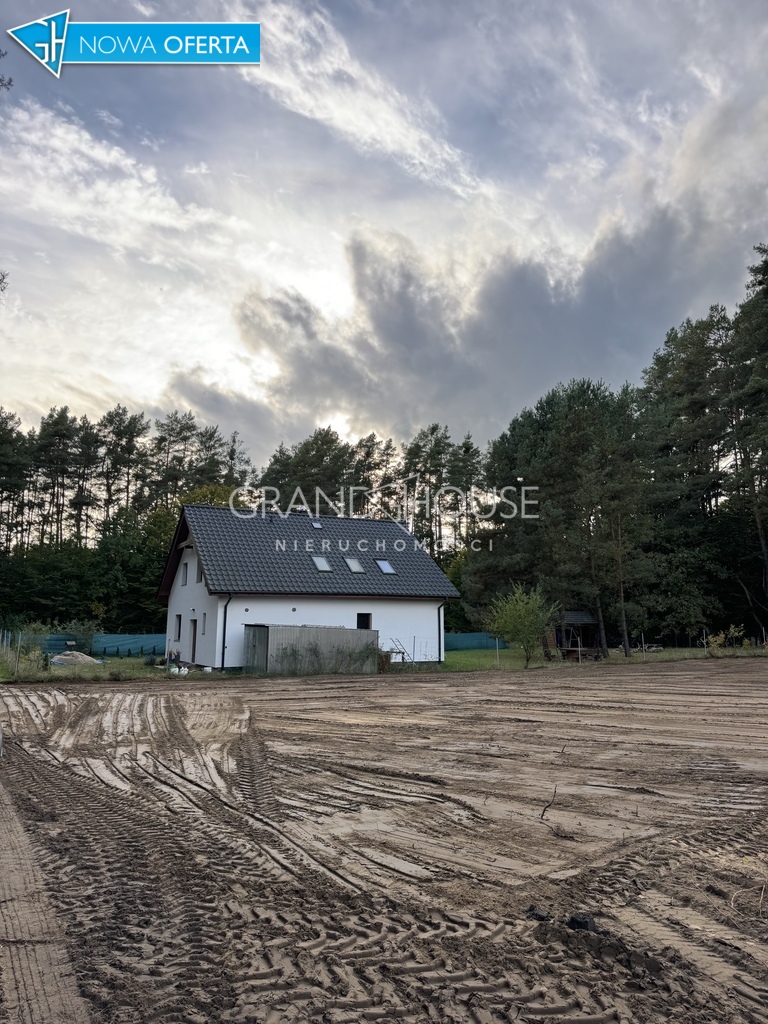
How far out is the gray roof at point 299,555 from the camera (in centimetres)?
2341

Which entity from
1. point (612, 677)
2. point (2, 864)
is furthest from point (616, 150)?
point (2, 864)

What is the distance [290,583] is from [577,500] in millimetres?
14446

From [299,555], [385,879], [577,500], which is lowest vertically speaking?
[385,879]

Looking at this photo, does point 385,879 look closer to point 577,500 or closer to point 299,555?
point 299,555

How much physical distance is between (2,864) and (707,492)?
40.8 meters

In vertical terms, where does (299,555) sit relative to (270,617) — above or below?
above

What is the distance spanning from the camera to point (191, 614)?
25.1m

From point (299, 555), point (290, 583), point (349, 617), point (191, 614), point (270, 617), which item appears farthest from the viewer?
point (299, 555)

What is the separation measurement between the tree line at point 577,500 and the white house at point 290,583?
8.38 m

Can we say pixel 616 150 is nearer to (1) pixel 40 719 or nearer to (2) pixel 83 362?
(2) pixel 83 362

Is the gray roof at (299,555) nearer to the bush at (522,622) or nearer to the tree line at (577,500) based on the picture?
the bush at (522,622)

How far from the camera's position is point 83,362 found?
17359 millimetres

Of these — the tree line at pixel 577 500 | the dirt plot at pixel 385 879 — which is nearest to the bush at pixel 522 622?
the tree line at pixel 577 500

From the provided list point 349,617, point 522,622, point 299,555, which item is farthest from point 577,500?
point 299,555
